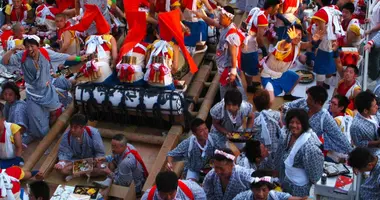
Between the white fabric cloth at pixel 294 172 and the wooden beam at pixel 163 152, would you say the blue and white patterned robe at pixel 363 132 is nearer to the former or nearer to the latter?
the white fabric cloth at pixel 294 172

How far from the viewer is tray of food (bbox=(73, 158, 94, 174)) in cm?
694

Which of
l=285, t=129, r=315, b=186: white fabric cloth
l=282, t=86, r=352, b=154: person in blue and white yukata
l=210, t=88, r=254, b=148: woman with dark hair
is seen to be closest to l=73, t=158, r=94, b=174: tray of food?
l=210, t=88, r=254, b=148: woman with dark hair

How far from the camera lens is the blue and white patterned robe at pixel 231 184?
5491 millimetres

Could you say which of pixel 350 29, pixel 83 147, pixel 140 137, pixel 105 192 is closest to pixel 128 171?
pixel 105 192

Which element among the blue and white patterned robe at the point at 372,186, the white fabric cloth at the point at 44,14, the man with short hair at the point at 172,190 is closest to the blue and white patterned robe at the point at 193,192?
the man with short hair at the point at 172,190

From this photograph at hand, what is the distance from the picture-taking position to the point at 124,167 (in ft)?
21.3

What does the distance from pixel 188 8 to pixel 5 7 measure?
3624 millimetres

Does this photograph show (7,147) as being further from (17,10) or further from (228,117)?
(17,10)

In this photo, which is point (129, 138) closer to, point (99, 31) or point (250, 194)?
point (99, 31)

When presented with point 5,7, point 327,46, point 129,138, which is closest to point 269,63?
point 327,46

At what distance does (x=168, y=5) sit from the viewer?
820 centimetres

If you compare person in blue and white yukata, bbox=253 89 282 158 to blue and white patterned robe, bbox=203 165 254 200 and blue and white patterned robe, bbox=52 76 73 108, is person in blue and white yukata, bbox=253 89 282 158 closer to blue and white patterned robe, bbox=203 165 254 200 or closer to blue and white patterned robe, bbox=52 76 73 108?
blue and white patterned robe, bbox=203 165 254 200

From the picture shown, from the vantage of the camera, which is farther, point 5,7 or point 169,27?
point 5,7

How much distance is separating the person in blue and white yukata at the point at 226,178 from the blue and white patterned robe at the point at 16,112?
2935 millimetres
